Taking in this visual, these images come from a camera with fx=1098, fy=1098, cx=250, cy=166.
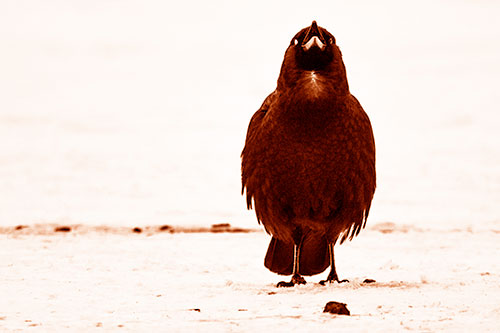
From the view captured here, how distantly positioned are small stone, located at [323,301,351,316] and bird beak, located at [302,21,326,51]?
6.07 ft

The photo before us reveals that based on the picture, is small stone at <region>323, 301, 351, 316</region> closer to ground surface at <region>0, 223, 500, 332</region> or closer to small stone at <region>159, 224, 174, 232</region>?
ground surface at <region>0, 223, 500, 332</region>

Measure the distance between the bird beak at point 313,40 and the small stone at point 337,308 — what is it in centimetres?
185

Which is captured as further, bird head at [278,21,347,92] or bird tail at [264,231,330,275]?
bird tail at [264,231,330,275]

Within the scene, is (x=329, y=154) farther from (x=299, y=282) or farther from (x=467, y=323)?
(x=467, y=323)

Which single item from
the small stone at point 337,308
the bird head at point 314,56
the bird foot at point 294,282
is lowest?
the bird foot at point 294,282

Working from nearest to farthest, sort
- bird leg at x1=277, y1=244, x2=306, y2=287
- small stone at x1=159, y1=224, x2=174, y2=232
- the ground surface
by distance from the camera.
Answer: the ground surface
bird leg at x1=277, y1=244, x2=306, y2=287
small stone at x1=159, y1=224, x2=174, y2=232

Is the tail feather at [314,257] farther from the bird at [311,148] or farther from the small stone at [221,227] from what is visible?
the small stone at [221,227]

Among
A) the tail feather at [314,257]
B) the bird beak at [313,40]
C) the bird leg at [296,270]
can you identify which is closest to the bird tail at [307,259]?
the tail feather at [314,257]

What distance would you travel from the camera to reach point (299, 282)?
260 inches

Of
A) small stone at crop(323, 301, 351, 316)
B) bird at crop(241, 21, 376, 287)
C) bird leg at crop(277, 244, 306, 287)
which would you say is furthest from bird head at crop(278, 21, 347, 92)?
small stone at crop(323, 301, 351, 316)

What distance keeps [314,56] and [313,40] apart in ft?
0.34

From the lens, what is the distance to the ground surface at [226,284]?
4750 millimetres

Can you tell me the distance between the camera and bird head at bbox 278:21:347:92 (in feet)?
20.4

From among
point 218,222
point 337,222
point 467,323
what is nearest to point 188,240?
point 218,222
